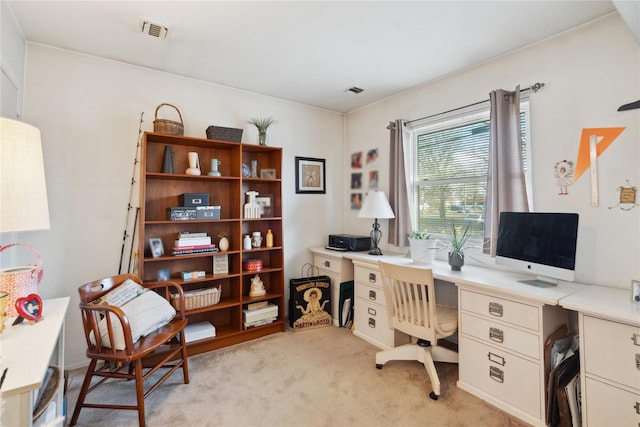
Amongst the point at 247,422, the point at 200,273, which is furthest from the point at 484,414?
the point at 200,273

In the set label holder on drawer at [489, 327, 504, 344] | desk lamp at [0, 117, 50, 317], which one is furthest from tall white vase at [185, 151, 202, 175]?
label holder on drawer at [489, 327, 504, 344]

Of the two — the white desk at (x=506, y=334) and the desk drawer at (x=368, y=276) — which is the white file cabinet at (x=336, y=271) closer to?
the desk drawer at (x=368, y=276)

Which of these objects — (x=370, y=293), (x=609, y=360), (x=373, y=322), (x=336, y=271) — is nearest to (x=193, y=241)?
(x=336, y=271)

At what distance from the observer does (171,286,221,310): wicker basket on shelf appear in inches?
98.7

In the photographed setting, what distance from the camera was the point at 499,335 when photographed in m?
1.84

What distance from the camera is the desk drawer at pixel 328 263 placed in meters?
3.11

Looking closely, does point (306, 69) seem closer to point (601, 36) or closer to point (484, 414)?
point (601, 36)

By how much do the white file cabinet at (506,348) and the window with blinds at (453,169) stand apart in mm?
858

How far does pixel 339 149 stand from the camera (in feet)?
12.6

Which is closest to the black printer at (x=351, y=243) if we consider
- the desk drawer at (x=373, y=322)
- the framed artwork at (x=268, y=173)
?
the desk drawer at (x=373, y=322)

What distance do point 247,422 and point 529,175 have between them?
2550 mm

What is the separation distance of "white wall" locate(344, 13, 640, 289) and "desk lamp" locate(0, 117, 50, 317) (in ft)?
9.57

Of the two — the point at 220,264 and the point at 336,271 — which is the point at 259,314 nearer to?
the point at 220,264

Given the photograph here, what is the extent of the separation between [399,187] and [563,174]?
1.32 metres
